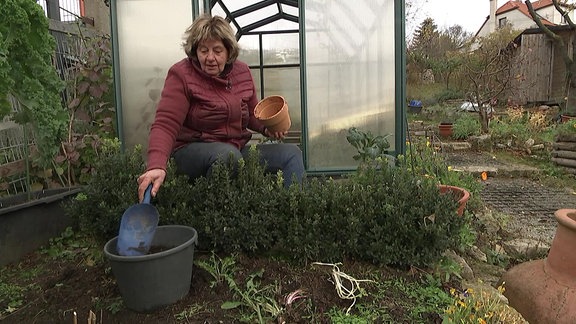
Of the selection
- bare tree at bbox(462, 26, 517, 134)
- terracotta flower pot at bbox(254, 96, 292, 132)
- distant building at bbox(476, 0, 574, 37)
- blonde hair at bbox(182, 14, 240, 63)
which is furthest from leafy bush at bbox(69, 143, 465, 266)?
distant building at bbox(476, 0, 574, 37)

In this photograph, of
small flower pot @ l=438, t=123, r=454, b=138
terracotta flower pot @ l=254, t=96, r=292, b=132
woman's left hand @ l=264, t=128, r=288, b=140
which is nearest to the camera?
terracotta flower pot @ l=254, t=96, r=292, b=132

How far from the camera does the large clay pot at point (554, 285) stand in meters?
1.98

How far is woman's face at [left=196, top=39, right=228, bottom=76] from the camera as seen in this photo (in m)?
2.22

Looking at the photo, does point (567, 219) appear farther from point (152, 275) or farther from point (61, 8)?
point (61, 8)

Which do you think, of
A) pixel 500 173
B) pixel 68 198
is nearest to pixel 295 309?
pixel 68 198

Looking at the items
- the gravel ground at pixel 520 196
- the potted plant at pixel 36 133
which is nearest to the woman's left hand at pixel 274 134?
the potted plant at pixel 36 133

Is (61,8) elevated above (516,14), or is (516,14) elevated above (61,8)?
(516,14)

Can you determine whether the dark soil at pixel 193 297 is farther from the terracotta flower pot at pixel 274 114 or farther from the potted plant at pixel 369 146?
the potted plant at pixel 369 146

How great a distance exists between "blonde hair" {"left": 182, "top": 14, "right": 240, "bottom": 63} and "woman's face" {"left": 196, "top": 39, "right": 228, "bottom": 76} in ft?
0.08

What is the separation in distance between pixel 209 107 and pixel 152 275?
A: 99 cm

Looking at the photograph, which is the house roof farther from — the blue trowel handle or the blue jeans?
the blue trowel handle

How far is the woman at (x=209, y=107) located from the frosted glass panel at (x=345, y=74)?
1.56 m

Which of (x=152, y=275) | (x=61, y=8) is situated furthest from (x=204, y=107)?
(x=61, y=8)

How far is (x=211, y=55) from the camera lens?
2.22 meters
